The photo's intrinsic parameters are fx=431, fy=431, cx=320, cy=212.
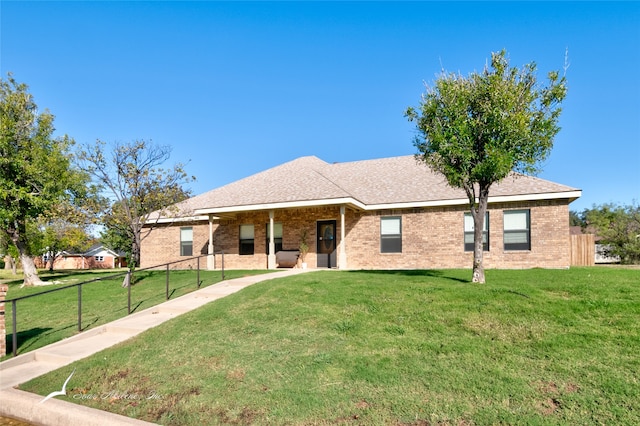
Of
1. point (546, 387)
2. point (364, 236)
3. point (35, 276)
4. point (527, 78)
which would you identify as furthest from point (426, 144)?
point (35, 276)

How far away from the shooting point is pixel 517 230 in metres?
17.2

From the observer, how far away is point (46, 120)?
20188 mm

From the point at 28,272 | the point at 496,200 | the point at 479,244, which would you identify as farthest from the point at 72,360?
the point at 28,272

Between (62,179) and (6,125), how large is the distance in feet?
10.1

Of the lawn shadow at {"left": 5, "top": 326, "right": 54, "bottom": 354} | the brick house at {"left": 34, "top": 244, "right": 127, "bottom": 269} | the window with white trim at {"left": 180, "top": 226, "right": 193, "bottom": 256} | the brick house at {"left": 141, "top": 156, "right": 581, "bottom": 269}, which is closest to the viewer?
the lawn shadow at {"left": 5, "top": 326, "right": 54, "bottom": 354}

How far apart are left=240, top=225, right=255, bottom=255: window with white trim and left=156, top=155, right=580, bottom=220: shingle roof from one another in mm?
1880

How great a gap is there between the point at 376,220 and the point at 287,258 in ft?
14.1

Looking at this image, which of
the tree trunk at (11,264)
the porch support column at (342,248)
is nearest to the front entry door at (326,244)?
the porch support column at (342,248)

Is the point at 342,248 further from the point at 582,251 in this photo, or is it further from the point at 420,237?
the point at 582,251

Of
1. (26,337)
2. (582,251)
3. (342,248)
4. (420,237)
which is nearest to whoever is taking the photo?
(26,337)

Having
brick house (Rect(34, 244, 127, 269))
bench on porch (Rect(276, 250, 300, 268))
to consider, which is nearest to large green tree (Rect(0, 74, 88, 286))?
bench on porch (Rect(276, 250, 300, 268))

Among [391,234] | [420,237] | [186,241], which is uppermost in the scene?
[391,234]

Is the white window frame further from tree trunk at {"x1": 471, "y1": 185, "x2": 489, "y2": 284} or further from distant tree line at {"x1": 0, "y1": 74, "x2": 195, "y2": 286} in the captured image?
tree trunk at {"x1": 471, "y1": 185, "x2": 489, "y2": 284}

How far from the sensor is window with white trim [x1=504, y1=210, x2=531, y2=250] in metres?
17.1
